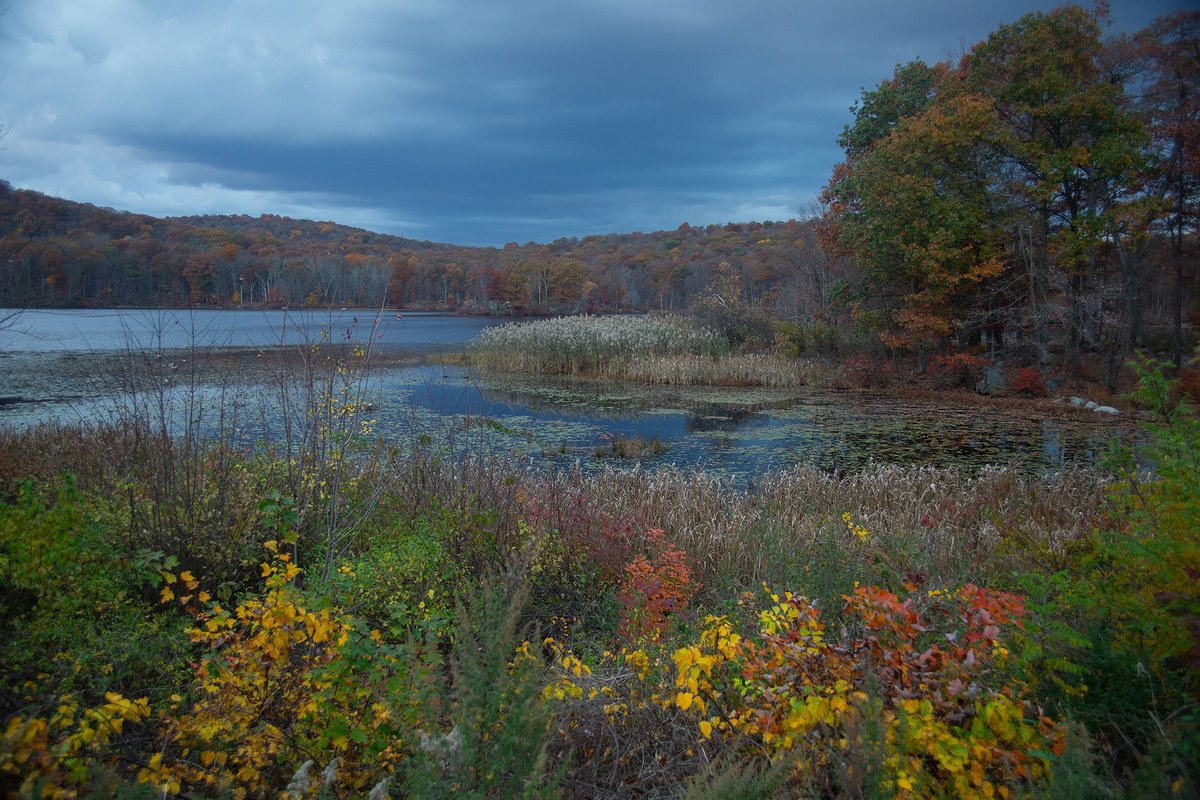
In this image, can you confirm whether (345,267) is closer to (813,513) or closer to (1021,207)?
(813,513)

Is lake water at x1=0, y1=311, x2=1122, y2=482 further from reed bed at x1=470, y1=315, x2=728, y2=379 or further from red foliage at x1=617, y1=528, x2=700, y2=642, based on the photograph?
red foliage at x1=617, y1=528, x2=700, y2=642

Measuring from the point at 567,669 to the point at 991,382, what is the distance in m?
20.4

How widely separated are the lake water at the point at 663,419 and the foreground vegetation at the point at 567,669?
223 centimetres

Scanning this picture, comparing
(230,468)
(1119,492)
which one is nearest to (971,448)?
(1119,492)

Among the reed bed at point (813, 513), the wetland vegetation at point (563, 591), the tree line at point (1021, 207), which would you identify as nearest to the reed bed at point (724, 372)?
the tree line at point (1021, 207)

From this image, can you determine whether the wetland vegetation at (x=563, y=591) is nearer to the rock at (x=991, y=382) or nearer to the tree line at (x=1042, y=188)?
the tree line at (x=1042, y=188)

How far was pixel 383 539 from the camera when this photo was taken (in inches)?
203

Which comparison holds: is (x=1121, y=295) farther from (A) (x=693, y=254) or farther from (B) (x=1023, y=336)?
(A) (x=693, y=254)

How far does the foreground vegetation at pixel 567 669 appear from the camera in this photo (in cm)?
202

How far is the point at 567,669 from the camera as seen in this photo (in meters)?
3.21

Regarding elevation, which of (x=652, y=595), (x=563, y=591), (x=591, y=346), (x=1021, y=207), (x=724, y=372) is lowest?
(x=563, y=591)

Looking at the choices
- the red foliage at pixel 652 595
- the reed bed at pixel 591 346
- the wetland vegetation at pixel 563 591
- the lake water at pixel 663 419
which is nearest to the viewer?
the wetland vegetation at pixel 563 591

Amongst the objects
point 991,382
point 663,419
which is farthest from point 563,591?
point 991,382

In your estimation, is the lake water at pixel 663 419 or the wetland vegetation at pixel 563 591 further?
the lake water at pixel 663 419
